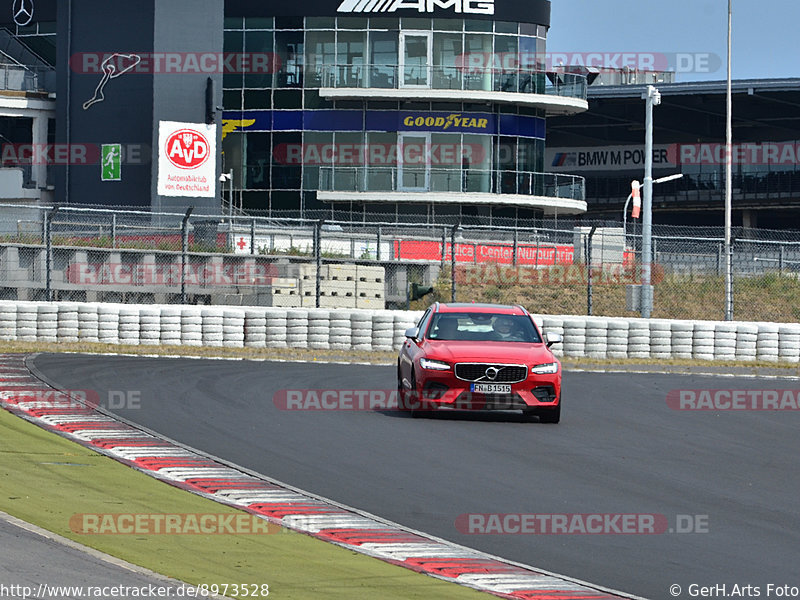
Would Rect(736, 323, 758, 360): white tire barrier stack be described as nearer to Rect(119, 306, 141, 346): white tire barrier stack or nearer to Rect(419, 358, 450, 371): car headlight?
Rect(119, 306, 141, 346): white tire barrier stack

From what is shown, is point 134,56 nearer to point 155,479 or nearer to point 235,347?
point 235,347

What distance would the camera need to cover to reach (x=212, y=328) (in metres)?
26.1

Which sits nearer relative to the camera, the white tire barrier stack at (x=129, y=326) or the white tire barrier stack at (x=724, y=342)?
the white tire barrier stack at (x=129, y=326)

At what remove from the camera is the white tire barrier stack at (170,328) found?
25.8m

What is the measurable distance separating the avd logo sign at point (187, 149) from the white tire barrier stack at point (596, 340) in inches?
884

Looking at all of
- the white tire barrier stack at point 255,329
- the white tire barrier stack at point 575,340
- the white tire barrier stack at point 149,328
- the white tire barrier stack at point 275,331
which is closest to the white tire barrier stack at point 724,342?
the white tire barrier stack at point 575,340

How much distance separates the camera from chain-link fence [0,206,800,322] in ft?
98.4

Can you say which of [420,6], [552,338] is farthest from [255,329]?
[420,6]

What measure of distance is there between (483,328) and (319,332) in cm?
960

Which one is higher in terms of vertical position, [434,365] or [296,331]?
[434,365]

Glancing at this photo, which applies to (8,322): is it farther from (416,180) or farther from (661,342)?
(416,180)

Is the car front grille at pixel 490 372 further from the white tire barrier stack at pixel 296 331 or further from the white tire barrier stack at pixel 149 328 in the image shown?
the white tire barrier stack at pixel 149 328

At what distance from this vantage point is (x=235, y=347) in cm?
2619

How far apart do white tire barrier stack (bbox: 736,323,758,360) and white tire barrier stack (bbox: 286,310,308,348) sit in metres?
8.69
